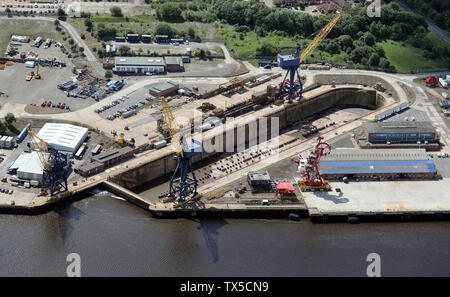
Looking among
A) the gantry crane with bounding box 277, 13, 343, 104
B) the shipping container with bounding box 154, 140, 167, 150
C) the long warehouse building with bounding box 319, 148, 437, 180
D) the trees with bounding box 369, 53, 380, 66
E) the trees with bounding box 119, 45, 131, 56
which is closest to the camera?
the long warehouse building with bounding box 319, 148, 437, 180

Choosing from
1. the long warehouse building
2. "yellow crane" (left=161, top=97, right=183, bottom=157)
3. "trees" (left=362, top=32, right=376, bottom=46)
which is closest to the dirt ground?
"yellow crane" (left=161, top=97, right=183, bottom=157)

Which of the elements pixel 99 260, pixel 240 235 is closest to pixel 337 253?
pixel 240 235

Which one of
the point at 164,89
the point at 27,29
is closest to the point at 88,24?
the point at 27,29

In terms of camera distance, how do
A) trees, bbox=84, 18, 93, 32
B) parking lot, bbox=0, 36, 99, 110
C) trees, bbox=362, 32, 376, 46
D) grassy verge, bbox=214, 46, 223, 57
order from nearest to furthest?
parking lot, bbox=0, 36, 99, 110
grassy verge, bbox=214, 46, 223, 57
trees, bbox=362, 32, 376, 46
trees, bbox=84, 18, 93, 32

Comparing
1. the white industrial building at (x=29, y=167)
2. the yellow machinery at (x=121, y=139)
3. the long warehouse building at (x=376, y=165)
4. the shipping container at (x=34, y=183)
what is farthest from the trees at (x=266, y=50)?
the shipping container at (x=34, y=183)

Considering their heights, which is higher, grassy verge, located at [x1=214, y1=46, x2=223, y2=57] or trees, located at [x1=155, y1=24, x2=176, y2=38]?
trees, located at [x1=155, y1=24, x2=176, y2=38]

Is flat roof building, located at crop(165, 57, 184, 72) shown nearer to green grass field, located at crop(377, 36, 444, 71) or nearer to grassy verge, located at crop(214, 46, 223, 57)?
grassy verge, located at crop(214, 46, 223, 57)

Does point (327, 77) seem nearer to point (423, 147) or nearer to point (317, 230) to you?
point (423, 147)

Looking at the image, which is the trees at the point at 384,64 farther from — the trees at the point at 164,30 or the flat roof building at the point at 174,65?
the trees at the point at 164,30

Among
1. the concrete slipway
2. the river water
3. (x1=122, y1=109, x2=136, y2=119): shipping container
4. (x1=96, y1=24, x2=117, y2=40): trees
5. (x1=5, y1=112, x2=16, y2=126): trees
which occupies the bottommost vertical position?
the river water
